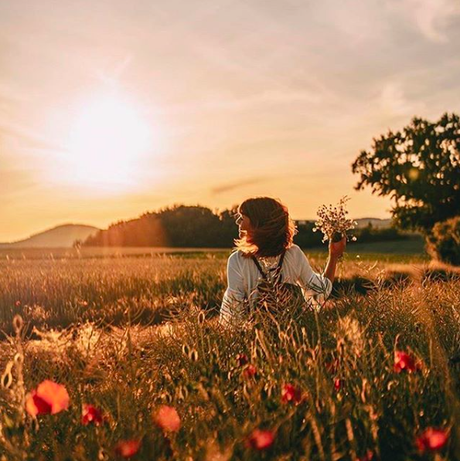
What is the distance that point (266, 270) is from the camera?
5359 mm

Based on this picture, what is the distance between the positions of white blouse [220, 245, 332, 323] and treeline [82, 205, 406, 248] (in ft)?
91.6

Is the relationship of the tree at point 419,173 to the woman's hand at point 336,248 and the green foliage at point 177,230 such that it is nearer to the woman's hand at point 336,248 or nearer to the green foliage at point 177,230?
the green foliage at point 177,230

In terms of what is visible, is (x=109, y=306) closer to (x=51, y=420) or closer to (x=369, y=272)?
(x=369, y=272)

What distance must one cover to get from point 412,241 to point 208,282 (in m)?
30.8

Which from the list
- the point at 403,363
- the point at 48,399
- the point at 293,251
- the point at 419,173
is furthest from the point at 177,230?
the point at 48,399

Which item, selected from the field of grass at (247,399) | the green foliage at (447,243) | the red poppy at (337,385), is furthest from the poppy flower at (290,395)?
the green foliage at (447,243)

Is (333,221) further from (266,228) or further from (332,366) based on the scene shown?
(332,366)

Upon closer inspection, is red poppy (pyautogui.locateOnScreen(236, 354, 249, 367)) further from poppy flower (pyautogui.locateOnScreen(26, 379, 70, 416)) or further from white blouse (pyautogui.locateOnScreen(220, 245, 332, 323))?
white blouse (pyautogui.locateOnScreen(220, 245, 332, 323))

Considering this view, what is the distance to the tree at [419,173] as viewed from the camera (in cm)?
3089

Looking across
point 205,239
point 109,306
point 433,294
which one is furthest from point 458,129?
point 433,294

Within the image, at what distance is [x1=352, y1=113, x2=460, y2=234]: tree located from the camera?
101 ft

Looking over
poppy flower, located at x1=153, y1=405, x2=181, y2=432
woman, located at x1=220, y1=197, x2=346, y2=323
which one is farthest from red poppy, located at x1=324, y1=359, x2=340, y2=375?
woman, located at x1=220, y1=197, x2=346, y2=323

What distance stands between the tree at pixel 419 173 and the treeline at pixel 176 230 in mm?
3714

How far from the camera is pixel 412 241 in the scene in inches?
1583
